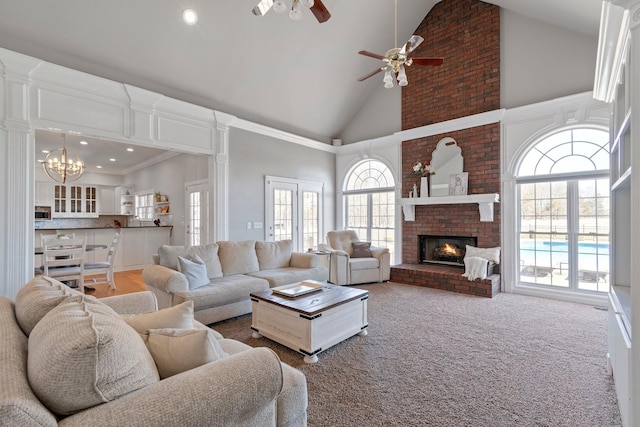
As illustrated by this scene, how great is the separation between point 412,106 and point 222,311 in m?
5.20

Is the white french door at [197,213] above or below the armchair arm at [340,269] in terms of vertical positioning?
above

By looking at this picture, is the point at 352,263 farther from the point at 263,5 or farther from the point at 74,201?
the point at 74,201

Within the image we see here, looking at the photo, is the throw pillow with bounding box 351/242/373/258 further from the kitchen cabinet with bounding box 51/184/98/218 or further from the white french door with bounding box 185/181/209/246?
the kitchen cabinet with bounding box 51/184/98/218

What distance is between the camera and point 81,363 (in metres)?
0.87

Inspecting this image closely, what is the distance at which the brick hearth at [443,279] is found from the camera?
4656 mm

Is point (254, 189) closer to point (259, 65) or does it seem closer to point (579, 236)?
point (259, 65)

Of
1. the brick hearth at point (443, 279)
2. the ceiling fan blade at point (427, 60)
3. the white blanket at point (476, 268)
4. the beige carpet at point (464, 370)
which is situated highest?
the ceiling fan blade at point (427, 60)

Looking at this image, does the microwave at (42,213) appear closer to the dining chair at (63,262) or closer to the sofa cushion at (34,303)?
the dining chair at (63,262)

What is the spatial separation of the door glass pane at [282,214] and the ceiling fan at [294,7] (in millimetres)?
3655

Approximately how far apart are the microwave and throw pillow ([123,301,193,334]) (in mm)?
9278

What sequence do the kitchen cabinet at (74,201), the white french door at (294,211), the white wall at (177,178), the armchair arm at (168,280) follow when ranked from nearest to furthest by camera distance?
the armchair arm at (168,280)
the white french door at (294,211)
the white wall at (177,178)
the kitchen cabinet at (74,201)

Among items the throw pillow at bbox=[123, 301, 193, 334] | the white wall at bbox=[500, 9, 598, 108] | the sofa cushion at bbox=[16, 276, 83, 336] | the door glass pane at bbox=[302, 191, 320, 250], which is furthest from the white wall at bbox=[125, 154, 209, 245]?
the white wall at bbox=[500, 9, 598, 108]

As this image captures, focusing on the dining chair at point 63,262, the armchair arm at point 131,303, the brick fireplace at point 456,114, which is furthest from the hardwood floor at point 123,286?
the brick fireplace at point 456,114

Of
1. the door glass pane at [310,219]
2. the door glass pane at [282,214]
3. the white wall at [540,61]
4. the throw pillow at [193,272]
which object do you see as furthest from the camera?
the door glass pane at [310,219]
